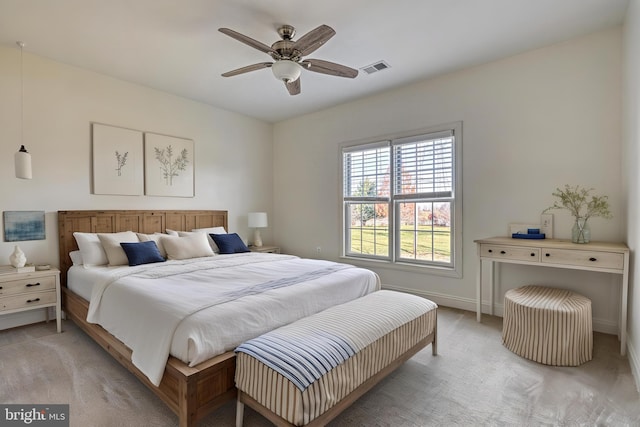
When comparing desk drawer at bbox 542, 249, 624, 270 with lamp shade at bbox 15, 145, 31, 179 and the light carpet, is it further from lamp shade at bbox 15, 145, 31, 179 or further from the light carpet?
lamp shade at bbox 15, 145, 31, 179

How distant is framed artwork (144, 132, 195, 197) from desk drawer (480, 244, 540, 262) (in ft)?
13.1

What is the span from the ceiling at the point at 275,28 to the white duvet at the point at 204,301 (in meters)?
2.24

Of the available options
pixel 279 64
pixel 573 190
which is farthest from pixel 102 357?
pixel 573 190

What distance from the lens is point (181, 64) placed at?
11.6ft

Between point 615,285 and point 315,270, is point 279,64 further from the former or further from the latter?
point 615,285

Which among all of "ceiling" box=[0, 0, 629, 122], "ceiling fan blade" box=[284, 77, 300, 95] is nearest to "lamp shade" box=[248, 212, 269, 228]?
"ceiling" box=[0, 0, 629, 122]

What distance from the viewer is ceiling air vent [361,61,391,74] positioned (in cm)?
355

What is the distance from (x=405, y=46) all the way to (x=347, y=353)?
2940 millimetres

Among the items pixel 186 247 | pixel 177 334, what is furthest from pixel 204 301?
pixel 186 247

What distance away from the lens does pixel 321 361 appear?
1620 millimetres

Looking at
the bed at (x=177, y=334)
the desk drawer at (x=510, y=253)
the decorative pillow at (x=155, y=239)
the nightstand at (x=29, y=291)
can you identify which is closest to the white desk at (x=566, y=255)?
the desk drawer at (x=510, y=253)

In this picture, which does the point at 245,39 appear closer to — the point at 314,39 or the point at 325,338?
the point at 314,39

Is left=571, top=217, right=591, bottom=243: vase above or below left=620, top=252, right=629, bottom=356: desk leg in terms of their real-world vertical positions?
above

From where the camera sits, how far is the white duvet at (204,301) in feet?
6.14
